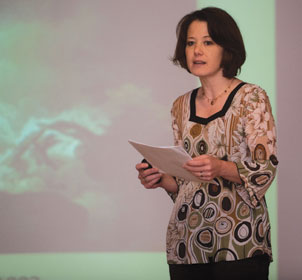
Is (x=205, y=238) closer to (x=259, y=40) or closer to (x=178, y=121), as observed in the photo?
(x=178, y=121)

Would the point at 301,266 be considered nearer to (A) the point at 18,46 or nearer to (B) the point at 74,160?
(B) the point at 74,160

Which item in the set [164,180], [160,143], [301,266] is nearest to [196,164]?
[164,180]

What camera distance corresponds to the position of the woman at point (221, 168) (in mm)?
1654

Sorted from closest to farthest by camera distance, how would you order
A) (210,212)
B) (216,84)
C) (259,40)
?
(210,212)
(216,84)
(259,40)

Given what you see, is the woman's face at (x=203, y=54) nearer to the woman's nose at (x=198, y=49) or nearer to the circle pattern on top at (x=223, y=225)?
the woman's nose at (x=198, y=49)

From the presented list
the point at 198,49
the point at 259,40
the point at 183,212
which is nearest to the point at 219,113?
the point at 198,49

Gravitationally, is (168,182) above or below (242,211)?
above

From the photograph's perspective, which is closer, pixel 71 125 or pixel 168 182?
pixel 168 182

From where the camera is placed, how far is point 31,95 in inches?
153

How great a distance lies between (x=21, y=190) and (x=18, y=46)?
97 cm

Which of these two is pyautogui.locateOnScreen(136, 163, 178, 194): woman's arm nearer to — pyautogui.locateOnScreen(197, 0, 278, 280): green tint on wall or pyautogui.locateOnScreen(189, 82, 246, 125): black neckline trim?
pyautogui.locateOnScreen(189, 82, 246, 125): black neckline trim

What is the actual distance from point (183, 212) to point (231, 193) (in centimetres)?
17

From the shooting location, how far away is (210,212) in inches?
67.2

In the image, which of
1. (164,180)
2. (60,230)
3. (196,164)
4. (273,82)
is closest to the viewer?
(196,164)
